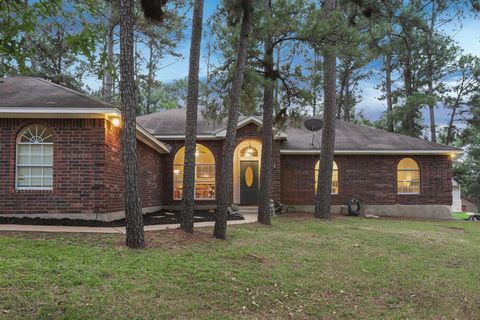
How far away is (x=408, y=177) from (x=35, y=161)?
14709mm

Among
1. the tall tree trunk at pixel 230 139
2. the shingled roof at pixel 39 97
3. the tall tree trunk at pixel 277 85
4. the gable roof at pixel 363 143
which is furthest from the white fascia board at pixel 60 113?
the gable roof at pixel 363 143

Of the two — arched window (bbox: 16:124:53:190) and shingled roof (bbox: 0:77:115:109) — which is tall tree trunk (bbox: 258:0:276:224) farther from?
arched window (bbox: 16:124:53:190)

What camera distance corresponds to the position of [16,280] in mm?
4785

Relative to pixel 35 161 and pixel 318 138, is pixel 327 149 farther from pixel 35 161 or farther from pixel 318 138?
pixel 35 161

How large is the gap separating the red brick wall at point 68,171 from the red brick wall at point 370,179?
9.49 m

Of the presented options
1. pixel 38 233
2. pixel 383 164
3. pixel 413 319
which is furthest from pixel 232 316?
pixel 383 164

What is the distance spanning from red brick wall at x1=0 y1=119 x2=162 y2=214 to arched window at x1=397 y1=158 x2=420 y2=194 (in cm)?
1295

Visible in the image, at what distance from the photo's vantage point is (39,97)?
10.7 meters

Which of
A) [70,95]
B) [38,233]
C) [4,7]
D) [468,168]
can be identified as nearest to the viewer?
[4,7]

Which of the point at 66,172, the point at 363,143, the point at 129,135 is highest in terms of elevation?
the point at 363,143

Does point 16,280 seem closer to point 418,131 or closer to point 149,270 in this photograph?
point 149,270

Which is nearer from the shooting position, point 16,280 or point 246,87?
point 16,280

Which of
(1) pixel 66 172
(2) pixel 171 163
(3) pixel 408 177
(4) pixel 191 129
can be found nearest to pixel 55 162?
(1) pixel 66 172

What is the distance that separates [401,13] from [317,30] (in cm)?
511
